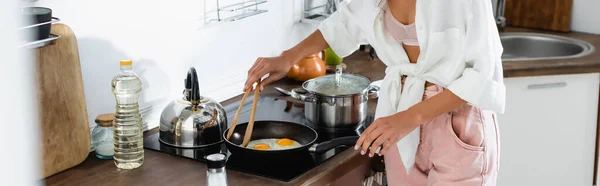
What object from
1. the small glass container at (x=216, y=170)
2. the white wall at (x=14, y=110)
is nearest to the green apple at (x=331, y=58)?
the small glass container at (x=216, y=170)

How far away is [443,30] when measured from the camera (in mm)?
1325

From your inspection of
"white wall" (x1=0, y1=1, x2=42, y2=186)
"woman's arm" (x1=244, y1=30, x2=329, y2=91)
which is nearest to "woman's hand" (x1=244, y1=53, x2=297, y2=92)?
"woman's arm" (x1=244, y1=30, x2=329, y2=91)

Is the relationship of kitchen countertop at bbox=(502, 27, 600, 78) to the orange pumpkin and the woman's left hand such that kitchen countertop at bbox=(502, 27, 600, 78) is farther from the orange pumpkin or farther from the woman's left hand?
the woman's left hand

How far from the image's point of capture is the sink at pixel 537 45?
8.73 feet

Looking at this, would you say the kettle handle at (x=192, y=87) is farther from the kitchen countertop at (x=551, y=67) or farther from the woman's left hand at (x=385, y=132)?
the kitchen countertop at (x=551, y=67)

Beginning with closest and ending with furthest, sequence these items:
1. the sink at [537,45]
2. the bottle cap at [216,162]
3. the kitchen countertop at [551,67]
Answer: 1. the bottle cap at [216,162]
2. the kitchen countertop at [551,67]
3. the sink at [537,45]

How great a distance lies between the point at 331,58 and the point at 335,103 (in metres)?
0.61

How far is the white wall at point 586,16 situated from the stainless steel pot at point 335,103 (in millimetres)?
1381

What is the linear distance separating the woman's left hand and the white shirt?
108mm

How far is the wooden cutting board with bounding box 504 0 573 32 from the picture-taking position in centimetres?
277

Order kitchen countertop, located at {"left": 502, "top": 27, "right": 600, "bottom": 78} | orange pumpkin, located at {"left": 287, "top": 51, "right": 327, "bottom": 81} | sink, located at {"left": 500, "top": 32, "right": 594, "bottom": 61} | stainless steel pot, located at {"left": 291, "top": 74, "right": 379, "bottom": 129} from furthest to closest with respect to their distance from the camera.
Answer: sink, located at {"left": 500, "top": 32, "right": 594, "bottom": 61} → kitchen countertop, located at {"left": 502, "top": 27, "right": 600, "bottom": 78} → orange pumpkin, located at {"left": 287, "top": 51, "right": 327, "bottom": 81} → stainless steel pot, located at {"left": 291, "top": 74, "right": 379, "bottom": 129}

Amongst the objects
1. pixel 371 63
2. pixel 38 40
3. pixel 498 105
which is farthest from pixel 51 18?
pixel 371 63

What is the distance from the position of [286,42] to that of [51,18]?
1069 millimetres

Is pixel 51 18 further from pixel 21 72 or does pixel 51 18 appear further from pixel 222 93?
pixel 21 72
